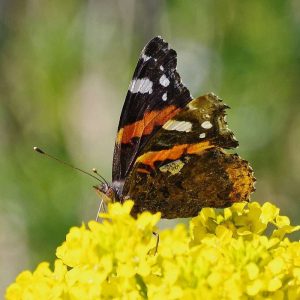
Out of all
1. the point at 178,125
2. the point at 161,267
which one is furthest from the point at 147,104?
the point at 161,267

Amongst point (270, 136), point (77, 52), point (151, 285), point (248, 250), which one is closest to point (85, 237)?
point (151, 285)

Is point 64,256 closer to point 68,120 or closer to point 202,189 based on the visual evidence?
point 202,189

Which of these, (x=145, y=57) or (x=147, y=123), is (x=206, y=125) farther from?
(x=145, y=57)

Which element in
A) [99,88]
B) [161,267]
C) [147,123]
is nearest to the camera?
[161,267]

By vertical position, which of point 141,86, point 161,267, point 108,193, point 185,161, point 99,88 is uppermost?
point 99,88

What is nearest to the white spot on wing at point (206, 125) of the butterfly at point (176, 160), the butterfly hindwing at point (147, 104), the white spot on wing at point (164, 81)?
the butterfly at point (176, 160)

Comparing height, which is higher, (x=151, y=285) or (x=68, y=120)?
(x=68, y=120)
